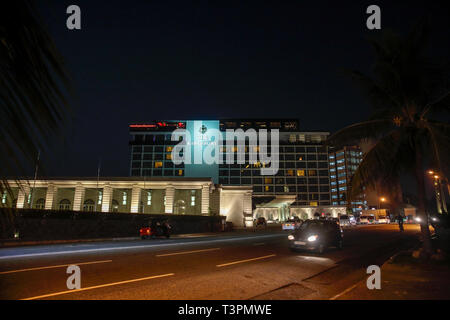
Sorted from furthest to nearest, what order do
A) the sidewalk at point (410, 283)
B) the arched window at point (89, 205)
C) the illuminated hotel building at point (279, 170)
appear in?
the illuminated hotel building at point (279, 170)
the arched window at point (89, 205)
the sidewalk at point (410, 283)

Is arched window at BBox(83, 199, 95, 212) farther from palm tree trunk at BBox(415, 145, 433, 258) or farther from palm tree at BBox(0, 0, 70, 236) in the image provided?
palm tree at BBox(0, 0, 70, 236)

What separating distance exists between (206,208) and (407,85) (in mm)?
40473

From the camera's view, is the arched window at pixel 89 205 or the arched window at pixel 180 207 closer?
the arched window at pixel 89 205

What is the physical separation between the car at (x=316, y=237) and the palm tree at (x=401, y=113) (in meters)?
4.45

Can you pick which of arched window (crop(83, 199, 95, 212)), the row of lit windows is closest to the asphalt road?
arched window (crop(83, 199, 95, 212))

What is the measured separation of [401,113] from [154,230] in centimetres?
2195

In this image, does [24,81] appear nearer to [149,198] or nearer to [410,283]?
[410,283]

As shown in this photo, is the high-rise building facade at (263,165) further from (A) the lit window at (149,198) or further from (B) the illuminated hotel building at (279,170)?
(A) the lit window at (149,198)

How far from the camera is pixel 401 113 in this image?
10219 mm

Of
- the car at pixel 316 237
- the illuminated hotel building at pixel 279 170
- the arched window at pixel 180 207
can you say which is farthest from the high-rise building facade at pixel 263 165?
the car at pixel 316 237

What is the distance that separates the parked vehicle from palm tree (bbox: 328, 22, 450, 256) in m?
20.0

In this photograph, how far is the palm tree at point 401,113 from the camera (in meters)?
9.36

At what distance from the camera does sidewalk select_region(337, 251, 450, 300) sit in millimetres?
6195

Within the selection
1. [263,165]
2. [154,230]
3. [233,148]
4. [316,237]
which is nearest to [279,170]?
[263,165]
